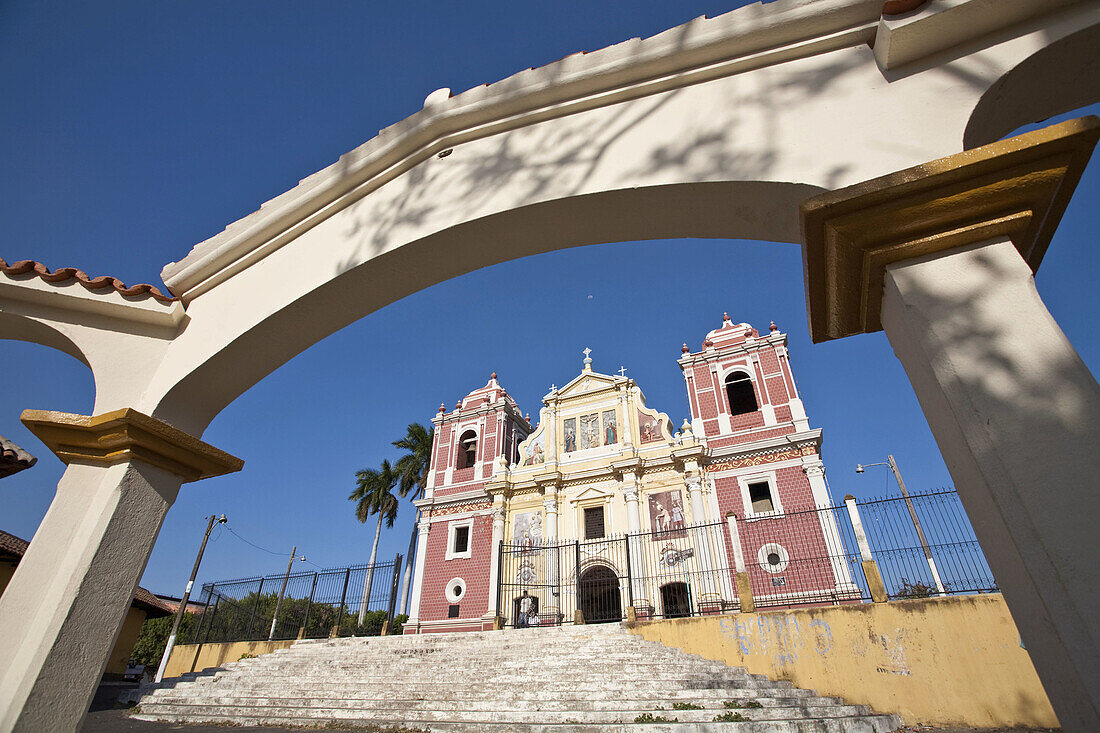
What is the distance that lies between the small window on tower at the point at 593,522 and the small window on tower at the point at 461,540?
163 inches

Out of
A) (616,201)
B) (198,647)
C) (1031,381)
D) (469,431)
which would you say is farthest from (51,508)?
(469,431)

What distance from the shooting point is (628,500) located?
16766 mm

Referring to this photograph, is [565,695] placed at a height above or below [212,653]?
below

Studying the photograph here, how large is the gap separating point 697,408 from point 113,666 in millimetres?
17459

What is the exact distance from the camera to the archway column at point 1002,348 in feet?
3.69

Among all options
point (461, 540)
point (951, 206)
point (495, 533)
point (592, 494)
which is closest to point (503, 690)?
point (951, 206)

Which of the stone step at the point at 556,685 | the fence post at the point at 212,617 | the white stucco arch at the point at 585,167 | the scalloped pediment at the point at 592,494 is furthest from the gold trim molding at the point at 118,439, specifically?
the scalloped pediment at the point at 592,494

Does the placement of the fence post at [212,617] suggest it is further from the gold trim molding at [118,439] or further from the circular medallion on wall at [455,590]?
the gold trim molding at [118,439]

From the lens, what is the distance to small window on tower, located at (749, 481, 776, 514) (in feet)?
50.2

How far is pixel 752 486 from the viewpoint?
15836 millimetres

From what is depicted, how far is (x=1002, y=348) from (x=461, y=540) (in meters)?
18.9

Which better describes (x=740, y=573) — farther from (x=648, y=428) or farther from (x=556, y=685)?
(x=648, y=428)

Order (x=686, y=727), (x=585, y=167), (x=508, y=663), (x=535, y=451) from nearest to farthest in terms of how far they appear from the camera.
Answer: (x=585, y=167), (x=686, y=727), (x=508, y=663), (x=535, y=451)

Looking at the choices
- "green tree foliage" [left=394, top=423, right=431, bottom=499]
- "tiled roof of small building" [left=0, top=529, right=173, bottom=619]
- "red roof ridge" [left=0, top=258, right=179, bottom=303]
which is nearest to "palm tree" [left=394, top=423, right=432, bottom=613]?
"green tree foliage" [left=394, top=423, right=431, bottom=499]
